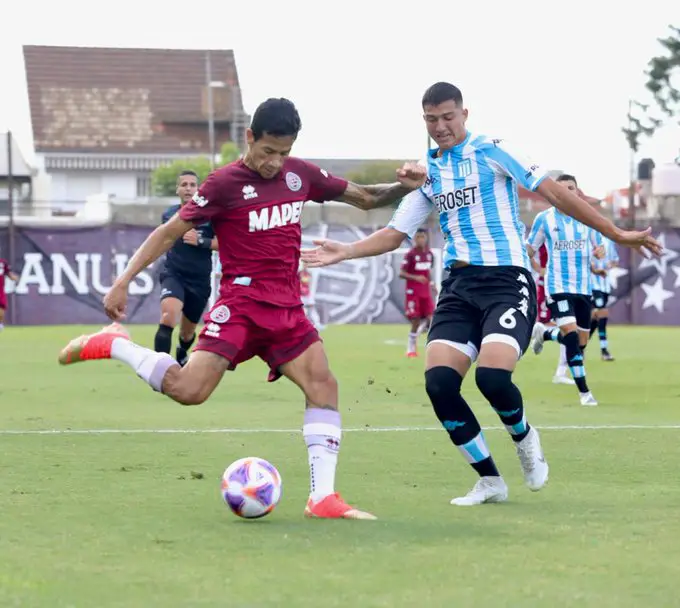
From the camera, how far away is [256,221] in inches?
301

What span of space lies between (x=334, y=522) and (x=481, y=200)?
6.45 feet

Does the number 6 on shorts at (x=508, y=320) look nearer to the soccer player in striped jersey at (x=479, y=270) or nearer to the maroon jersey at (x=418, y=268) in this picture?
the soccer player in striped jersey at (x=479, y=270)

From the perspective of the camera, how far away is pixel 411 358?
74.4 feet

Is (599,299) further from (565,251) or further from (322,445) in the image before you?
(322,445)

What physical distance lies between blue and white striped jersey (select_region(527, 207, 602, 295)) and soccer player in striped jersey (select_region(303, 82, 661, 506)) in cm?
739

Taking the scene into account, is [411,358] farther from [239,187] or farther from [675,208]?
[675,208]

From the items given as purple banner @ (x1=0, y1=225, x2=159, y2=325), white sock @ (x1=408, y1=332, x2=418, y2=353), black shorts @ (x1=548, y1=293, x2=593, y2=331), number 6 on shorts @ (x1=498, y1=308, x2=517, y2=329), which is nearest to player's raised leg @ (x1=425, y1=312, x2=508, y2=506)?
number 6 on shorts @ (x1=498, y1=308, x2=517, y2=329)

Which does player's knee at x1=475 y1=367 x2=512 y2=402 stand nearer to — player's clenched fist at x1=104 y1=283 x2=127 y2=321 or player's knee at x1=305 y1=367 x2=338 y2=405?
player's knee at x1=305 y1=367 x2=338 y2=405

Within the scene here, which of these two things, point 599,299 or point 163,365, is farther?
point 599,299

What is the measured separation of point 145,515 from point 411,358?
15407 millimetres

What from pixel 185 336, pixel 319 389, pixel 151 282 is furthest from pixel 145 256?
pixel 151 282

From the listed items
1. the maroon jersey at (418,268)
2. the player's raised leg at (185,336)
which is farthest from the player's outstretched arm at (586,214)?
the maroon jersey at (418,268)

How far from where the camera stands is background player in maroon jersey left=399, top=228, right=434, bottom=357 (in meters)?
23.7

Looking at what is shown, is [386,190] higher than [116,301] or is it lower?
higher
